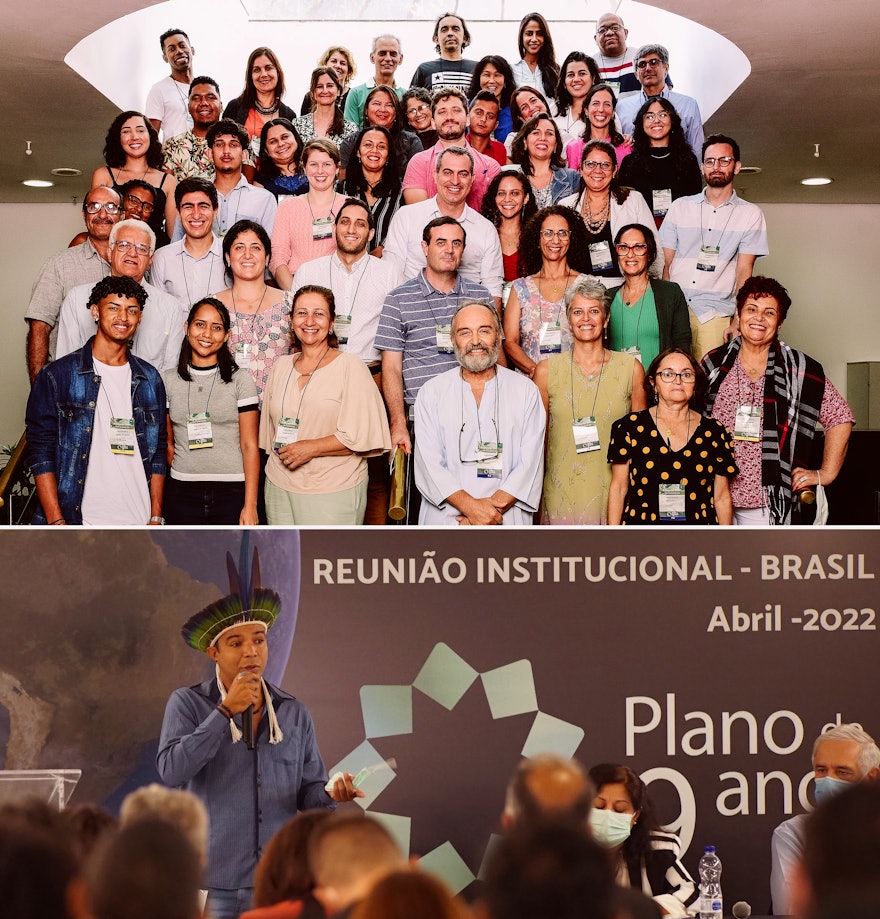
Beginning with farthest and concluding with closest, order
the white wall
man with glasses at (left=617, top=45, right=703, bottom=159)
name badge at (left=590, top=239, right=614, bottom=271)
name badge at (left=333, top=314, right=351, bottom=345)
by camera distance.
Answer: the white wall, man with glasses at (left=617, top=45, right=703, bottom=159), name badge at (left=590, top=239, right=614, bottom=271), name badge at (left=333, top=314, right=351, bottom=345)

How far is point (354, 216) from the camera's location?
4.82m

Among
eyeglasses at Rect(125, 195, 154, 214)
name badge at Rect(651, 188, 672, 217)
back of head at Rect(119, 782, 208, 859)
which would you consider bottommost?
back of head at Rect(119, 782, 208, 859)

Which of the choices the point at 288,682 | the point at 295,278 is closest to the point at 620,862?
the point at 288,682

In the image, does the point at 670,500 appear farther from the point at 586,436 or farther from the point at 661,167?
the point at 661,167

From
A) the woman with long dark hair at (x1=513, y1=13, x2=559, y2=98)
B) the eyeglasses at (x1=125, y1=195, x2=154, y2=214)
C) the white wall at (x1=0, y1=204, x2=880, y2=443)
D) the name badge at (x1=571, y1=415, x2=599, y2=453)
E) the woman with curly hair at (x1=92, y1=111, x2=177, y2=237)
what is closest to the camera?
the name badge at (x1=571, y1=415, x2=599, y2=453)

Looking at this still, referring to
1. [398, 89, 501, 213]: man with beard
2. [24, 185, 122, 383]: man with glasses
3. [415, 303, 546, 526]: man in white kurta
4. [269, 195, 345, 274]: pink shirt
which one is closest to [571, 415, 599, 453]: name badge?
[415, 303, 546, 526]: man in white kurta

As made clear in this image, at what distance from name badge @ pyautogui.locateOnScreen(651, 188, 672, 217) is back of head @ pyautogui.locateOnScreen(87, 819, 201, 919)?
4.74 meters

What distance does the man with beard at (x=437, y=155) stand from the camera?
5.46m

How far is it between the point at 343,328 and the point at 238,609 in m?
1.99

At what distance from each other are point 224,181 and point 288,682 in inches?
120

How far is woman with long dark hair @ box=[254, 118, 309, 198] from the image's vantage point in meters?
5.54

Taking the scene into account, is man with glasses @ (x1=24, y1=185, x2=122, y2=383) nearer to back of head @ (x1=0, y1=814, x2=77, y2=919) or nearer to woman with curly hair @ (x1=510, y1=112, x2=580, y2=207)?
woman with curly hair @ (x1=510, y1=112, x2=580, y2=207)

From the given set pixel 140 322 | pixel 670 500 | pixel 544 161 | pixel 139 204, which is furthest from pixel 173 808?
pixel 544 161

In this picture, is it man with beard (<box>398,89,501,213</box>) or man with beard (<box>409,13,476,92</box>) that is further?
man with beard (<box>409,13,476,92</box>)
